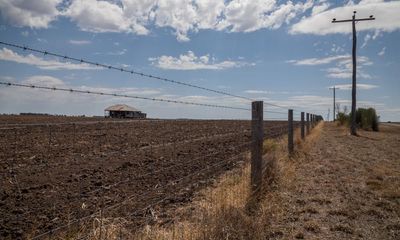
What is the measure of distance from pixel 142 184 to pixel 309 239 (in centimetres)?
430

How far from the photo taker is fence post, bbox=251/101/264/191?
7556mm

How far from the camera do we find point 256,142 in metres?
7.56

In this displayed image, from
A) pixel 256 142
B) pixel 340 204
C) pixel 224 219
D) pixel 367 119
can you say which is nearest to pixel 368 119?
pixel 367 119

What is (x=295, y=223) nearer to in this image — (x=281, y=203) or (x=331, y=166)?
(x=281, y=203)

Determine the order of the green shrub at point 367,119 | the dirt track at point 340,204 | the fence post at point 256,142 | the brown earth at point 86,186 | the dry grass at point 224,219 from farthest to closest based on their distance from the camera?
the green shrub at point 367,119, the fence post at point 256,142, the dirt track at point 340,204, the brown earth at point 86,186, the dry grass at point 224,219

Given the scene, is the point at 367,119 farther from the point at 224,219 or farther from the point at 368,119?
the point at 224,219

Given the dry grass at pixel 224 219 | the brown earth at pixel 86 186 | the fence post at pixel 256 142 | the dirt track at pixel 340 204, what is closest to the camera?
the dry grass at pixel 224 219

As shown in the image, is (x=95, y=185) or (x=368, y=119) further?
(x=368, y=119)

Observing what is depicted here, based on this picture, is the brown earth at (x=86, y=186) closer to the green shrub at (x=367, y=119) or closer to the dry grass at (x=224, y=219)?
the dry grass at (x=224, y=219)

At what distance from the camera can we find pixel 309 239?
241 inches

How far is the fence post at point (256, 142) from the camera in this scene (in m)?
7.56

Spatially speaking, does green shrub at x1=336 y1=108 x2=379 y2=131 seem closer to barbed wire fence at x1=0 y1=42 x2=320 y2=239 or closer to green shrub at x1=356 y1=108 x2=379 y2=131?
green shrub at x1=356 y1=108 x2=379 y2=131

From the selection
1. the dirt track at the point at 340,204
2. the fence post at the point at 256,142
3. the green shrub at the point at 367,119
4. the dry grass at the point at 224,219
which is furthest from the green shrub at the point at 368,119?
the fence post at the point at 256,142

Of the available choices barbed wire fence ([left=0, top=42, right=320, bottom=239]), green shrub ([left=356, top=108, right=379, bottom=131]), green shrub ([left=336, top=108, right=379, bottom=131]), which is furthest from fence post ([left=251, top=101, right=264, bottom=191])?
green shrub ([left=356, top=108, right=379, bottom=131])
